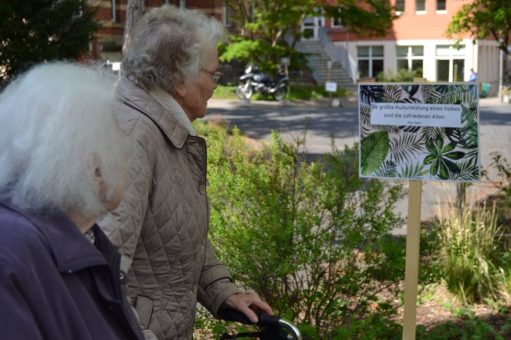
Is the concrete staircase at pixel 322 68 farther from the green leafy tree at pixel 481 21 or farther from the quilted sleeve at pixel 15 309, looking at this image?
the quilted sleeve at pixel 15 309

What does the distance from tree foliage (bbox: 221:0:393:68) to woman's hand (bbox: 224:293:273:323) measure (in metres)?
29.0

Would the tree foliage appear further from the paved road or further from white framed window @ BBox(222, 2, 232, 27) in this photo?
white framed window @ BBox(222, 2, 232, 27)

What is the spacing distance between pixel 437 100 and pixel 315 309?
4.51 ft

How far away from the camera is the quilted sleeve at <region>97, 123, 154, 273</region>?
2.31 meters

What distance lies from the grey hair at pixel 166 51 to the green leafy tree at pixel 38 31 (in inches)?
293

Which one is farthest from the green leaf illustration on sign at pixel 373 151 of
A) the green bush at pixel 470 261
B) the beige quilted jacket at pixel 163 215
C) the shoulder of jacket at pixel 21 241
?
the shoulder of jacket at pixel 21 241

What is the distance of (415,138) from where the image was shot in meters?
4.20

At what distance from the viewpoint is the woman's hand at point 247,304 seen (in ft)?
9.42

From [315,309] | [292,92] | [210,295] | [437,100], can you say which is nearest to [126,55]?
[210,295]

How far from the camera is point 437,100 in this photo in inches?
→ 162

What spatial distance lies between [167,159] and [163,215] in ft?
0.59

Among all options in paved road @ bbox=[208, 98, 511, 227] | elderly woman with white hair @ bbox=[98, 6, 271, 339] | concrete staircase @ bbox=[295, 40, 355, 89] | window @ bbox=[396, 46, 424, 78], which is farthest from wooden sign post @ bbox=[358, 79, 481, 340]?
window @ bbox=[396, 46, 424, 78]

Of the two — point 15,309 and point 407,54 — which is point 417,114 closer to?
point 15,309

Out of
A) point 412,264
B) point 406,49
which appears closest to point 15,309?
point 412,264
